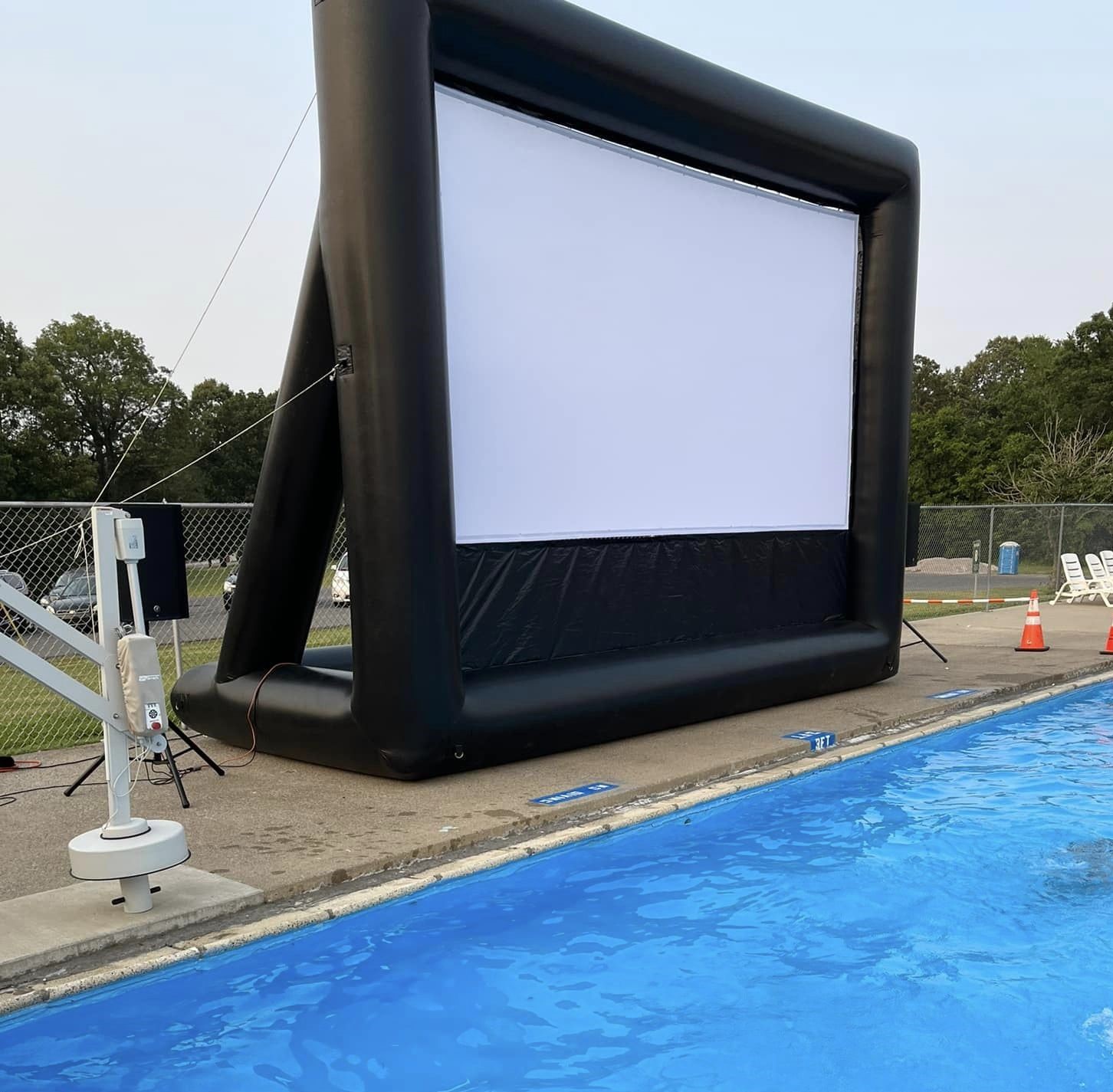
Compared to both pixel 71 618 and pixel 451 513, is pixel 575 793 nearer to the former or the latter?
pixel 451 513

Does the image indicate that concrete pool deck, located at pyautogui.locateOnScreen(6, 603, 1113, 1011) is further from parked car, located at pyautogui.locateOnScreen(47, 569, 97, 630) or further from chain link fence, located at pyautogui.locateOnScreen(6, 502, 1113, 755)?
parked car, located at pyautogui.locateOnScreen(47, 569, 97, 630)

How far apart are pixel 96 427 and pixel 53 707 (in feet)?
162

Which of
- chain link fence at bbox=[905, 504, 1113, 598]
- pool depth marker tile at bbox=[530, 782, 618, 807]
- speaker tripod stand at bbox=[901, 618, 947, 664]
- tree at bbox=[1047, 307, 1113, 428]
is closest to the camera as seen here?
pool depth marker tile at bbox=[530, 782, 618, 807]

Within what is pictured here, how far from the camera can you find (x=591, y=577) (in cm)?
850

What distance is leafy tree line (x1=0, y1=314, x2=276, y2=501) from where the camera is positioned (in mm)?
48875

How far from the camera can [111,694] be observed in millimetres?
4398

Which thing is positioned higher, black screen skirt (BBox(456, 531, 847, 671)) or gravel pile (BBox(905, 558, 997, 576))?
black screen skirt (BBox(456, 531, 847, 671))

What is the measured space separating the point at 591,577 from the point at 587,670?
32.2 inches

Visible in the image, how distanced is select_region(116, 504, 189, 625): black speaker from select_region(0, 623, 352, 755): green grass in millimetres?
2143

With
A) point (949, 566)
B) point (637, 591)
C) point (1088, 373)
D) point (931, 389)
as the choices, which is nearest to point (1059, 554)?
point (949, 566)

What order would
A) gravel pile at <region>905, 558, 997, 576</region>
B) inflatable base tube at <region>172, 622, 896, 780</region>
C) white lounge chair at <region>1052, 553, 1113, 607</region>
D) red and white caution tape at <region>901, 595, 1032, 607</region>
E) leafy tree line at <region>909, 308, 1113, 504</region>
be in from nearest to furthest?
inflatable base tube at <region>172, 622, 896, 780</region> < white lounge chair at <region>1052, 553, 1113, 607</region> < red and white caution tape at <region>901, 595, 1032, 607</region> < gravel pile at <region>905, 558, 997, 576</region> < leafy tree line at <region>909, 308, 1113, 504</region>

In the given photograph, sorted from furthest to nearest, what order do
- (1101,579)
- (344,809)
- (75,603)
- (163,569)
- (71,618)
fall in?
(1101,579), (75,603), (71,618), (163,569), (344,809)

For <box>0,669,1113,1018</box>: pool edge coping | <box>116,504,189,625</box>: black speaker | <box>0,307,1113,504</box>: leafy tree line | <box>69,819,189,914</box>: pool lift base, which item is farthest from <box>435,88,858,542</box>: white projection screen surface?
<box>0,307,1113,504</box>: leafy tree line

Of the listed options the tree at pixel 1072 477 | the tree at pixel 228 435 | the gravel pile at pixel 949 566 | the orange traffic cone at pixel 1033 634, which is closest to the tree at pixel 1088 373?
the tree at pixel 1072 477
